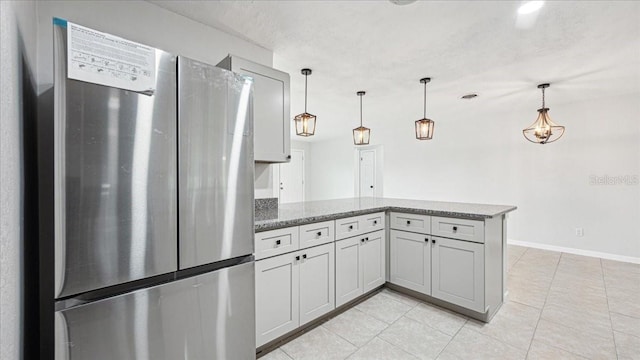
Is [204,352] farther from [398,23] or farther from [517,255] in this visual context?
[517,255]

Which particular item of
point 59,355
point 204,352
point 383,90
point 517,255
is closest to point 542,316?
point 517,255

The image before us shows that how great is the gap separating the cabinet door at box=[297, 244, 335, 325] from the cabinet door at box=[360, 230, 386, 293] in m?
0.43

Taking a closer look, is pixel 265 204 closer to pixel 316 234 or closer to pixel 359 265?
pixel 316 234

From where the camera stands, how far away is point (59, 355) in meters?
0.93

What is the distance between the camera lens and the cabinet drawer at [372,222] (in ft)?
8.33

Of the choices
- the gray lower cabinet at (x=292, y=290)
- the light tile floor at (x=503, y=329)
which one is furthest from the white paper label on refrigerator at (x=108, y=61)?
the light tile floor at (x=503, y=329)

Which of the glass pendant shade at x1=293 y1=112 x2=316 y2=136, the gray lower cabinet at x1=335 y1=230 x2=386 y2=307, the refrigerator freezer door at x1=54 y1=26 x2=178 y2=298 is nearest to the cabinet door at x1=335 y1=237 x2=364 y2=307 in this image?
the gray lower cabinet at x1=335 y1=230 x2=386 y2=307

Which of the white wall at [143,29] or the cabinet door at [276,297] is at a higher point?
the white wall at [143,29]

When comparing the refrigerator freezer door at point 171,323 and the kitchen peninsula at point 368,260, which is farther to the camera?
the kitchen peninsula at point 368,260

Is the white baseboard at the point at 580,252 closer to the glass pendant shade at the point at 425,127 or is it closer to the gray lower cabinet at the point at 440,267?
the glass pendant shade at the point at 425,127

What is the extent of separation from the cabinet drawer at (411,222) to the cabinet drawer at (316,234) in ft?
2.71

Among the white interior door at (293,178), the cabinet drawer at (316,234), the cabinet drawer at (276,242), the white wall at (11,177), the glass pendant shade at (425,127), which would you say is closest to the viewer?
the white wall at (11,177)

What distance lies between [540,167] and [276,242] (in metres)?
4.78

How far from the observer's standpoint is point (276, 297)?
1.85m
